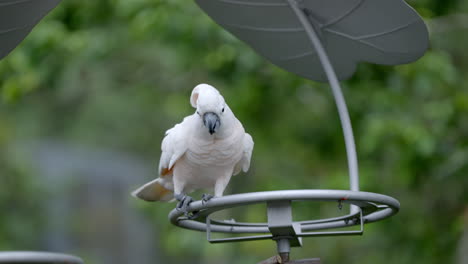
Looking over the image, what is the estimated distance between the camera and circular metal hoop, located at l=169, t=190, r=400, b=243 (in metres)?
1.91

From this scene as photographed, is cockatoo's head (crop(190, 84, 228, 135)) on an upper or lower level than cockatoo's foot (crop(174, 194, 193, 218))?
upper

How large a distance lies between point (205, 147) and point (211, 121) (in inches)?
7.9

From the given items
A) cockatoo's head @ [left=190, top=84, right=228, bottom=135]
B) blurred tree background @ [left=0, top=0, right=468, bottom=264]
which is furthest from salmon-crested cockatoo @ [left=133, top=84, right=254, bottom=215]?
blurred tree background @ [left=0, top=0, right=468, bottom=264]

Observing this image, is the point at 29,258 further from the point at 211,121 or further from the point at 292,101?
the point at 292,101

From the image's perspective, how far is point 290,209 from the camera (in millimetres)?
2043

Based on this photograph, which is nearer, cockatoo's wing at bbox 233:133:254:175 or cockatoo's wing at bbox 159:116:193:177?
cockatoo's wing at bbox 159:116:193:177

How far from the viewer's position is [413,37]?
7.47 feet

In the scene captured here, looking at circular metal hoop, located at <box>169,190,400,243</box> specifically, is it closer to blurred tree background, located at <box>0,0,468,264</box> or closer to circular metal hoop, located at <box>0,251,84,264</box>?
circular metal hoop, located at <box>0,251,84,264</box>

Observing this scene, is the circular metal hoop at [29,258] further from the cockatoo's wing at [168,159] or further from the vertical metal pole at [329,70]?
the vertical metal pole at [329,70]

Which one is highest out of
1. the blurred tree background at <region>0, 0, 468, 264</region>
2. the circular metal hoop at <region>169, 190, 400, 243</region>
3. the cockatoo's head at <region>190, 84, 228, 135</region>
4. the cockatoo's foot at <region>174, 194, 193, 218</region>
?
the blurred tree background at <region>0, 0, 468, 264</region>

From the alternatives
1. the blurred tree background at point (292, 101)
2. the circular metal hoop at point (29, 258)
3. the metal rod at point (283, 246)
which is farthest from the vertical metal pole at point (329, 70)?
the blurred tree background at point (292, 101)

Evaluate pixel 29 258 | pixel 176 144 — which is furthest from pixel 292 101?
pixel 29 258

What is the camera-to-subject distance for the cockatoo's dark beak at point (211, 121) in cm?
218

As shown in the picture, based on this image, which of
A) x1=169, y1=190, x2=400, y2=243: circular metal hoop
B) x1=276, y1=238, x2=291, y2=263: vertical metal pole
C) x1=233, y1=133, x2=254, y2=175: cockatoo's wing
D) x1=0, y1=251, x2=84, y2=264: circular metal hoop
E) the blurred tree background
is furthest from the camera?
the blurred tree background
